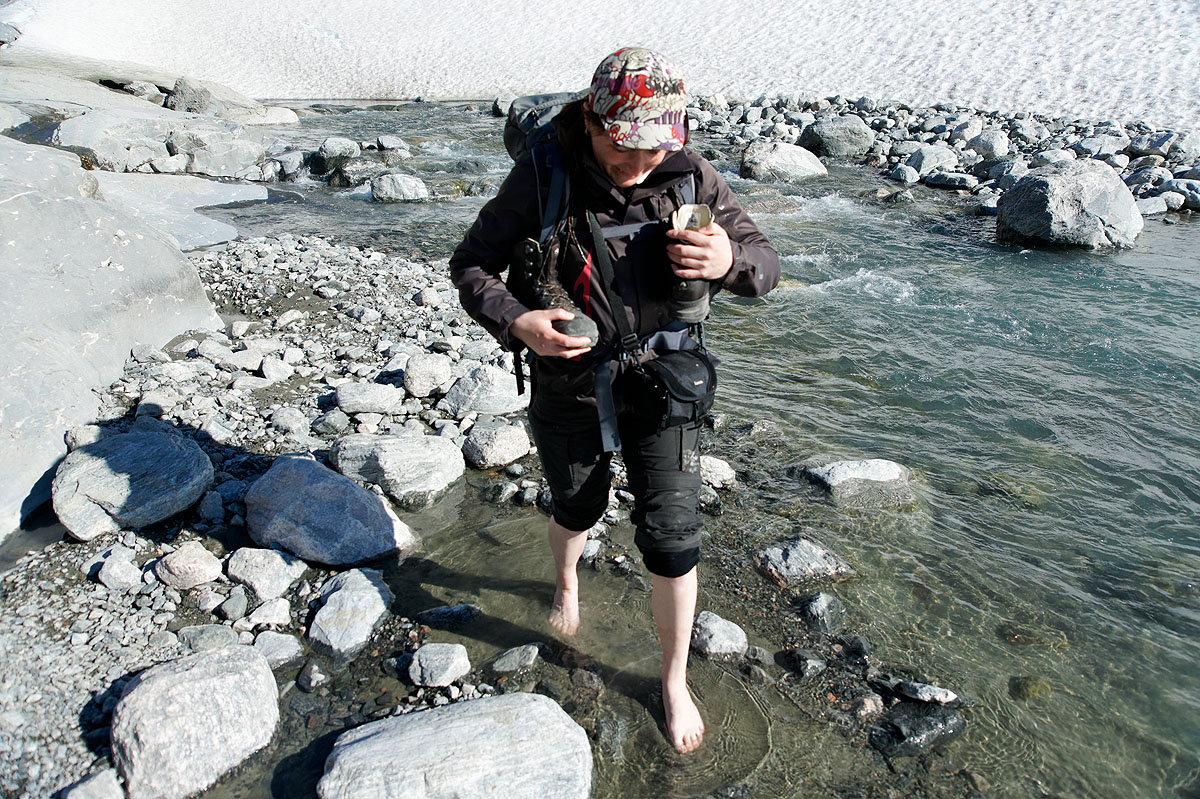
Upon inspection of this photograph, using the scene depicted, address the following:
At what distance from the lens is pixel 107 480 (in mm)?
4191

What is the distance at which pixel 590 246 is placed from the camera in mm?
2748

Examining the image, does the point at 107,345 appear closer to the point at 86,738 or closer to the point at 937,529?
the point at 86,738

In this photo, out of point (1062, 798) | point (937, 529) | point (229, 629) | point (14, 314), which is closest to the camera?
point (1062, 798)

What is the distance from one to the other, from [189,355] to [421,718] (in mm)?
4243

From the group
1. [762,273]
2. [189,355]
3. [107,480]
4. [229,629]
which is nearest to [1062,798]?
[762,273]

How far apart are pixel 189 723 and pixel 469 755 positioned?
3.49 feet

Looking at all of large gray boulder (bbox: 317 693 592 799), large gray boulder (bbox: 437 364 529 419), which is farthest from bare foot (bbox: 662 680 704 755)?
Answer: large gray boulder (bbox: 437 364 529 419)

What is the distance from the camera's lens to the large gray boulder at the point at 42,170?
652 centimetres

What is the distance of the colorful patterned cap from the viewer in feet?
8.27

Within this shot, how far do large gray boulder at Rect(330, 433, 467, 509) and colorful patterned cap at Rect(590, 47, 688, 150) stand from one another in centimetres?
281

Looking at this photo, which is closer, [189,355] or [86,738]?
[86,738]

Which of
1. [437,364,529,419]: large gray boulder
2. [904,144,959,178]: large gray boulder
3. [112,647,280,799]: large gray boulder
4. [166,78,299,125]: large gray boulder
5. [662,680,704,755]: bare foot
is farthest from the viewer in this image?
[166,78,299,125]: large gray boulder

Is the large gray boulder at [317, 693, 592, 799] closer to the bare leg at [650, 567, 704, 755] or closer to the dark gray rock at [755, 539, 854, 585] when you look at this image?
the bare leg at [650, 567, 704, 755]

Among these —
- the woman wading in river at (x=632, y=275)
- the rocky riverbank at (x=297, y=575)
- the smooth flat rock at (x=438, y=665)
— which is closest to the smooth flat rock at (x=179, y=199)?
the rocky riverbank at (x=297, y=575)
